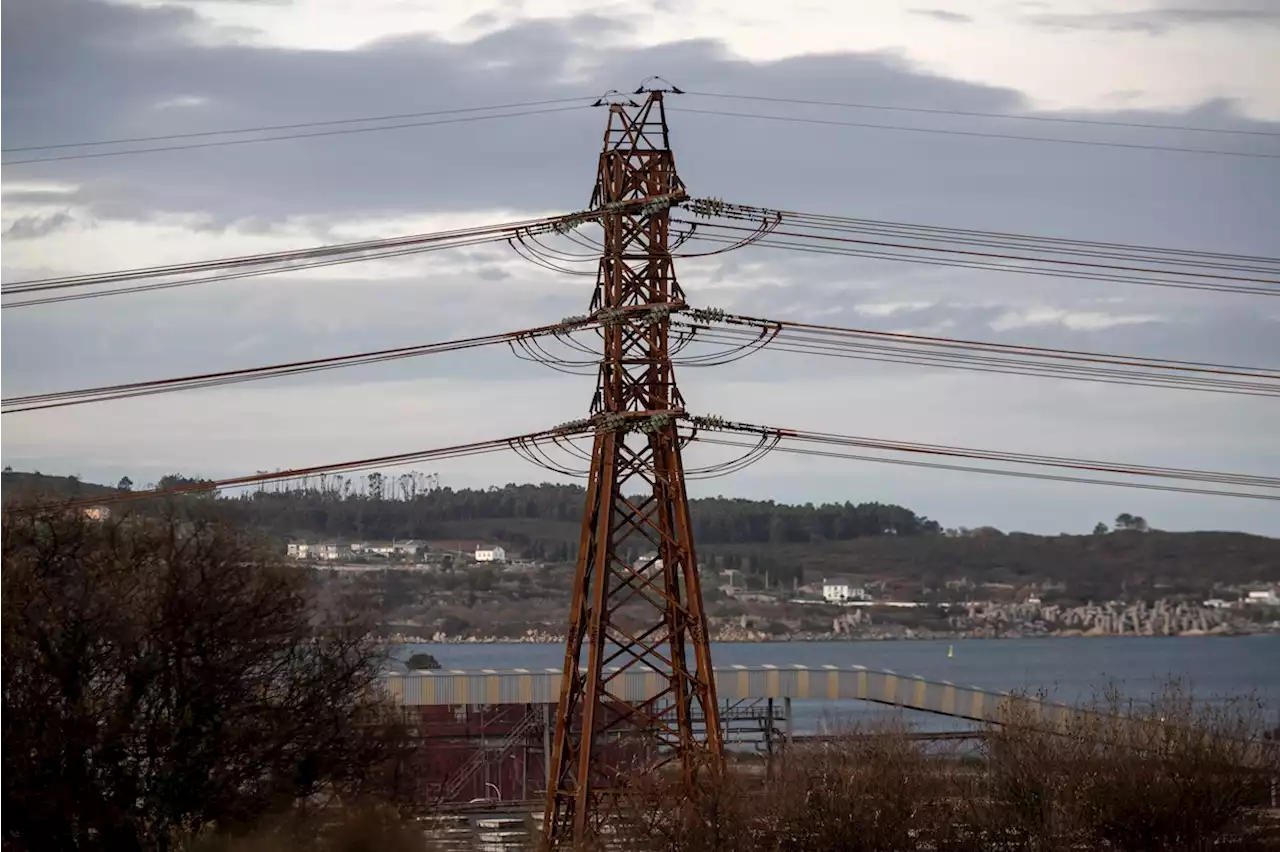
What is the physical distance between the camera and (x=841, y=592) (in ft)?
461

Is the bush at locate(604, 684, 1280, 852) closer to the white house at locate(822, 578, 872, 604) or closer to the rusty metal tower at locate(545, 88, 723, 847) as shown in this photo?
the rusty metal tower at locate(545, 88, 723, 847)

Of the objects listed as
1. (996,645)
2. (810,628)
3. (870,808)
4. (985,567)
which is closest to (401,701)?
(870,808)

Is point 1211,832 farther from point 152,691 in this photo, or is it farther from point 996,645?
point 996,645

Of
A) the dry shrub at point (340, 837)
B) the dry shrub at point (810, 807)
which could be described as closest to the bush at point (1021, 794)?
the dry shrub at point (810, 807)

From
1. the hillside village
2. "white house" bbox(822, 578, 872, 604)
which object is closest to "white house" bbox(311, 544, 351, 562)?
the hillside village

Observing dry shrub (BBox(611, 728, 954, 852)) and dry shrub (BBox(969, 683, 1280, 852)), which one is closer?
dry shrub (BBox(611, 728, 954, 852))

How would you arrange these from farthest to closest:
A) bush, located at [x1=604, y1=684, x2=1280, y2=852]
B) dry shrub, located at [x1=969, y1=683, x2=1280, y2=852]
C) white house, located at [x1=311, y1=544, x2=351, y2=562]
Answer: white house, located at [x1=311, y1=544, x2=351, y2=562]
dry shrub, located at [x1=969, y1=683, x2=1280, y2=852]
bush, located at [x1=604, y1=684, x2=1280, y2=852]

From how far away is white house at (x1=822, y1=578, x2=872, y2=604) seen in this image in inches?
5418

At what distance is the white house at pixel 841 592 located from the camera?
138 m

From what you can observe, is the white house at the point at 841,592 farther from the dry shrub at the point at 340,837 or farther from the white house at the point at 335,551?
the dry shrub at the point at 340,837

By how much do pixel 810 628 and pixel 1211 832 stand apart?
129m

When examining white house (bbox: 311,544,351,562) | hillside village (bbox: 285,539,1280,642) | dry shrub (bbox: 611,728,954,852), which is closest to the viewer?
dry shrub (bbox: 611,728,954,852)

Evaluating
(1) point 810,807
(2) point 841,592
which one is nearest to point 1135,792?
(1) point 810,807

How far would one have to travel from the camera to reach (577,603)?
2244 cm
